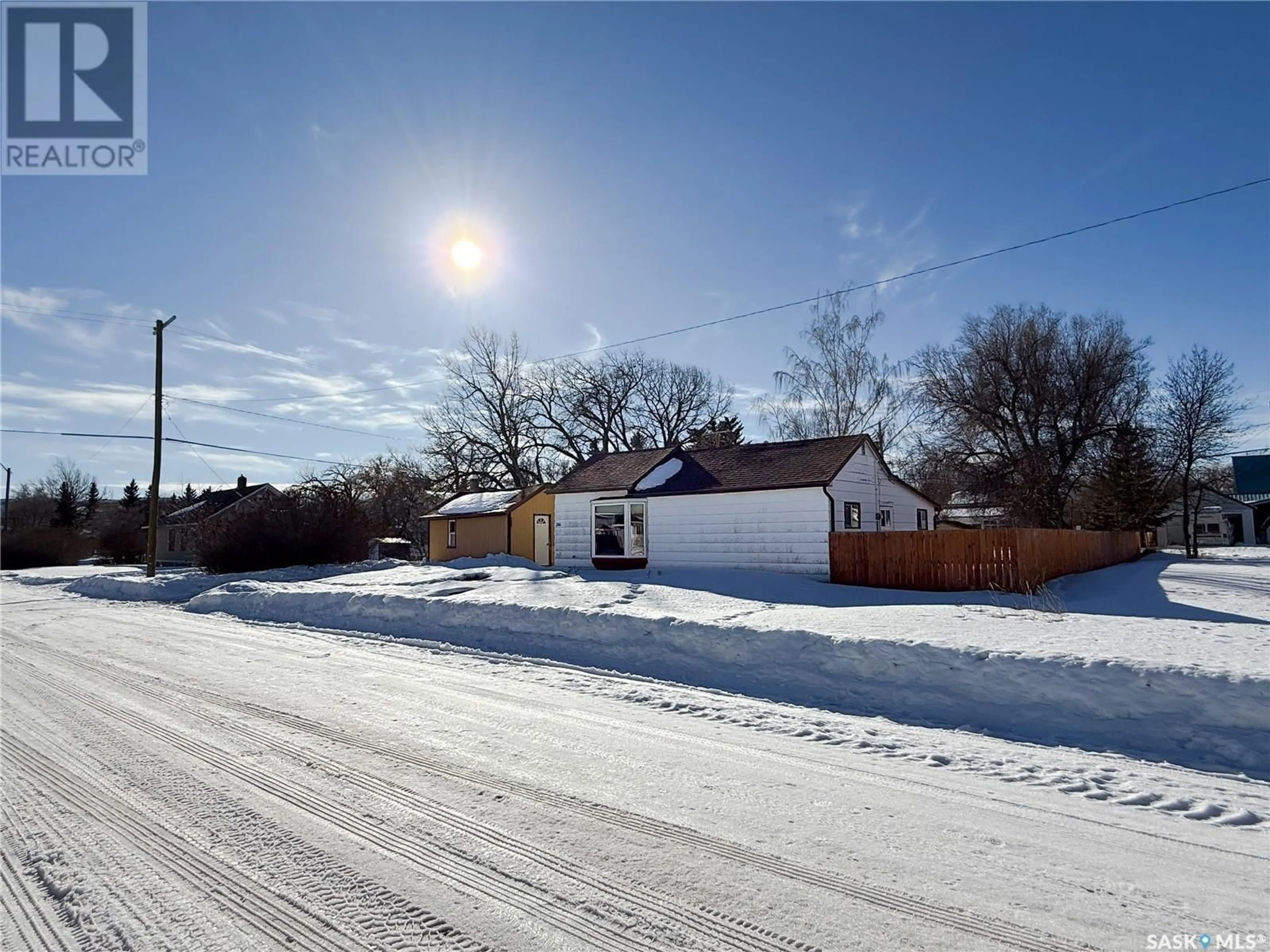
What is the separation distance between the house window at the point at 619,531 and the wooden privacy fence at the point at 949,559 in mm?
6686

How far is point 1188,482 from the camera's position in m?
38.6

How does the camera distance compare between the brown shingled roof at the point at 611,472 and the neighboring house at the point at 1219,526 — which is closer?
the brown shingled roof at the point at 611,472

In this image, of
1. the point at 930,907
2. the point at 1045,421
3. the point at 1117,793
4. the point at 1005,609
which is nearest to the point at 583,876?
the point at 930,907

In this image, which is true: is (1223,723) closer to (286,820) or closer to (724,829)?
(724,829)

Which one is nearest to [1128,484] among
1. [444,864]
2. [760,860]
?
[760,860]

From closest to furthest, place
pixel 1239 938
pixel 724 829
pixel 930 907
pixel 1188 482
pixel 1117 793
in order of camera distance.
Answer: pixel 1239 938 < pixel 930 907 < pixel 724 829 < pixel 1117 793 < pixel 1188 482

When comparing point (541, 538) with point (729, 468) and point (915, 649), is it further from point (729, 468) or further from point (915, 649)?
point (915, 649)

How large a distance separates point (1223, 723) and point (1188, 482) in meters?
40.3

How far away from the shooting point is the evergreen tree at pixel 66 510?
205 feet

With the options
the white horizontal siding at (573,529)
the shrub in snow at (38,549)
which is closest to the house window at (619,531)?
the white horizontal siding at (573,529)

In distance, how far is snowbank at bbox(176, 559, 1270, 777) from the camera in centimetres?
662

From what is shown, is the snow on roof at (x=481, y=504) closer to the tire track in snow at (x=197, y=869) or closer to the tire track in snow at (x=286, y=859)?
the tire track in snow at (x=286, y=859)

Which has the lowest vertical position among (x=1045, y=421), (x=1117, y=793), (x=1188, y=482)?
(x=1117, y=793)

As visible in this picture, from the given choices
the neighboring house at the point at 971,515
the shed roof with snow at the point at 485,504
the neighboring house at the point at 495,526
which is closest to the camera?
the neighboring house at the point at 495,526
